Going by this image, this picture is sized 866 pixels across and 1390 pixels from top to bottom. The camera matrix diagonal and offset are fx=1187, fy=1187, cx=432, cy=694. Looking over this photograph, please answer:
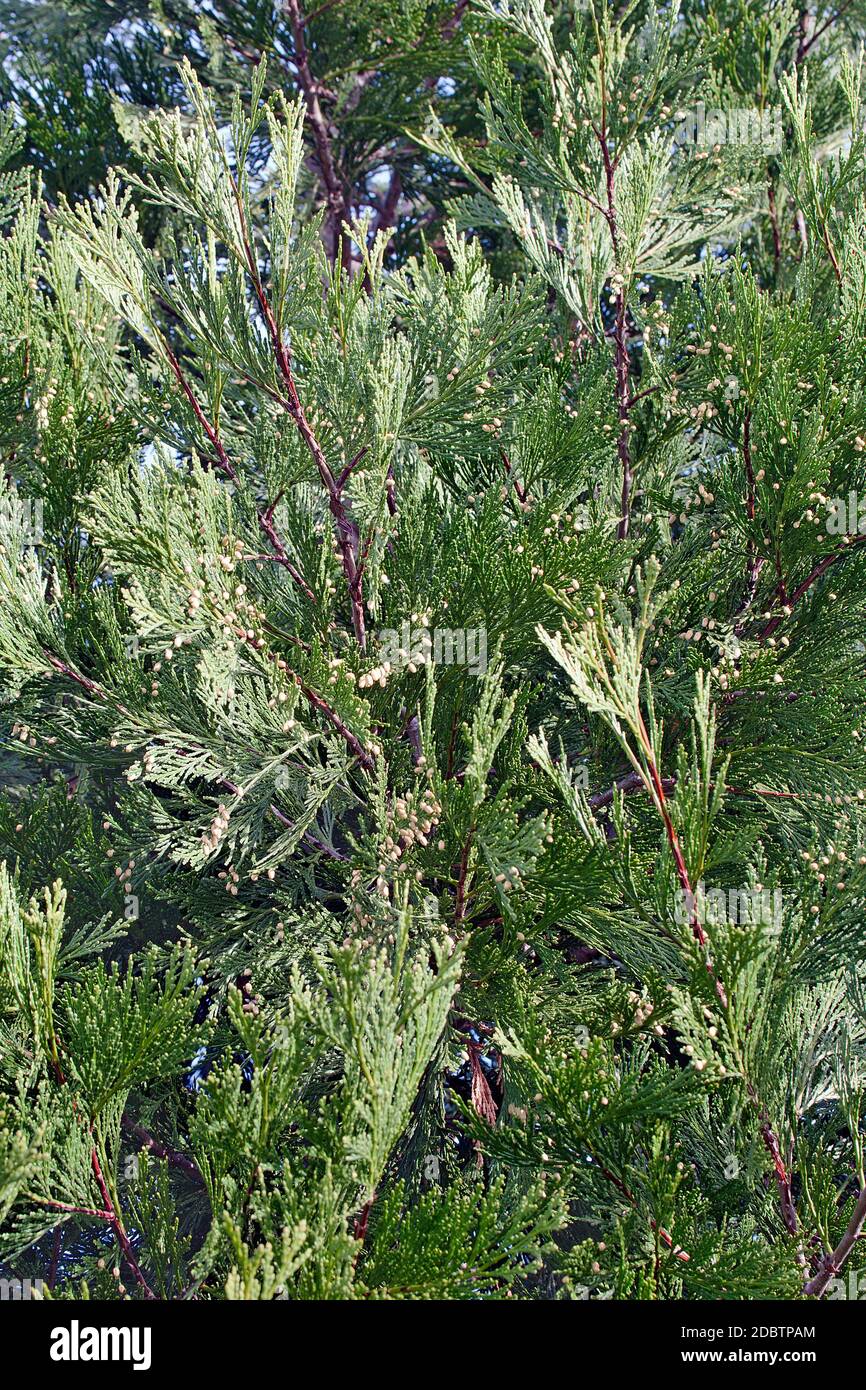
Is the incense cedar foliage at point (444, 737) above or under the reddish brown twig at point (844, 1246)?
above

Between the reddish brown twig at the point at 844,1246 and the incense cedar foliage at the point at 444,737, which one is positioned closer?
the reddish brown twig at the point at 844,1246

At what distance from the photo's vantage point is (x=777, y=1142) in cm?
328

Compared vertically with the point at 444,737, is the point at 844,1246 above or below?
below

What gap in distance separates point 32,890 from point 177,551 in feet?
6.37

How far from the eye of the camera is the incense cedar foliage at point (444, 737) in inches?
114

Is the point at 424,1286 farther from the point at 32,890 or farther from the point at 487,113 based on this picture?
the point at 487,113

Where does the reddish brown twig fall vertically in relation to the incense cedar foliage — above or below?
below

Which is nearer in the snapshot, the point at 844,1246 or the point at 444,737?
the point at 844,1246

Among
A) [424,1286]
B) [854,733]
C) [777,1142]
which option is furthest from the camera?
[854,733]

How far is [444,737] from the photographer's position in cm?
398

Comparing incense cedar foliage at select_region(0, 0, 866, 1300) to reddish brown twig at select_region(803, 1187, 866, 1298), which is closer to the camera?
reddish brown twig at select_region(803, 1187, 866, 1298)

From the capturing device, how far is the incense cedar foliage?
2.90 metres
